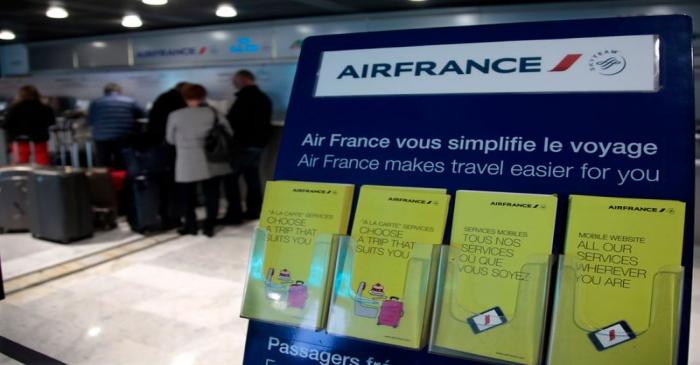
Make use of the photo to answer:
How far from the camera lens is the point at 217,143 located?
501 cm

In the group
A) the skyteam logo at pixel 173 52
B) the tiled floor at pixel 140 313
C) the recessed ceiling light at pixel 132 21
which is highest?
the recessed ceiling light at pixel 132 21

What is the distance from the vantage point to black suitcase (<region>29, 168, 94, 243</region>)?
4.80 m

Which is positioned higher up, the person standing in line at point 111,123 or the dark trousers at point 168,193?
the person standing in line at point 111,123

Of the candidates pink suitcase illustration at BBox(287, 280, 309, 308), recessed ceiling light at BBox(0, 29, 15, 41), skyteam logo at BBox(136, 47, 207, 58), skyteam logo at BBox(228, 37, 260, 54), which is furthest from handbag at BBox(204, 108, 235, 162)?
recessed ceiling light at BBox(0, 29, 15, 41)

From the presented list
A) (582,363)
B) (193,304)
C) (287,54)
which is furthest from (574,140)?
(287,54)

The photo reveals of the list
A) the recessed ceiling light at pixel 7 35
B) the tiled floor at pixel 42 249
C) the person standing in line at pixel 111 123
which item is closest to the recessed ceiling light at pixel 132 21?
the person standing in line at pixel 111 123

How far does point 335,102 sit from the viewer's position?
1336 mm

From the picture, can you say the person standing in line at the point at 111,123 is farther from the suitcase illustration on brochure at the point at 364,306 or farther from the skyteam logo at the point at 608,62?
the skyteam logo at the point at 608,62

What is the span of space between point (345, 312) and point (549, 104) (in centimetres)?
61

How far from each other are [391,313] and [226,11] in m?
5.53

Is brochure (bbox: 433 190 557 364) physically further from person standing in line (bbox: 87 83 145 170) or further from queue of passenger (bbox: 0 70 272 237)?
person standing in line (bbox: 87 83 145 170)

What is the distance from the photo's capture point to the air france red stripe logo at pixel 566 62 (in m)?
1.12

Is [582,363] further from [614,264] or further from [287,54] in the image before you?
[287,54]

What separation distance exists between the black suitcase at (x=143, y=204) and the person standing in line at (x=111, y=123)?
1424 millimetres
